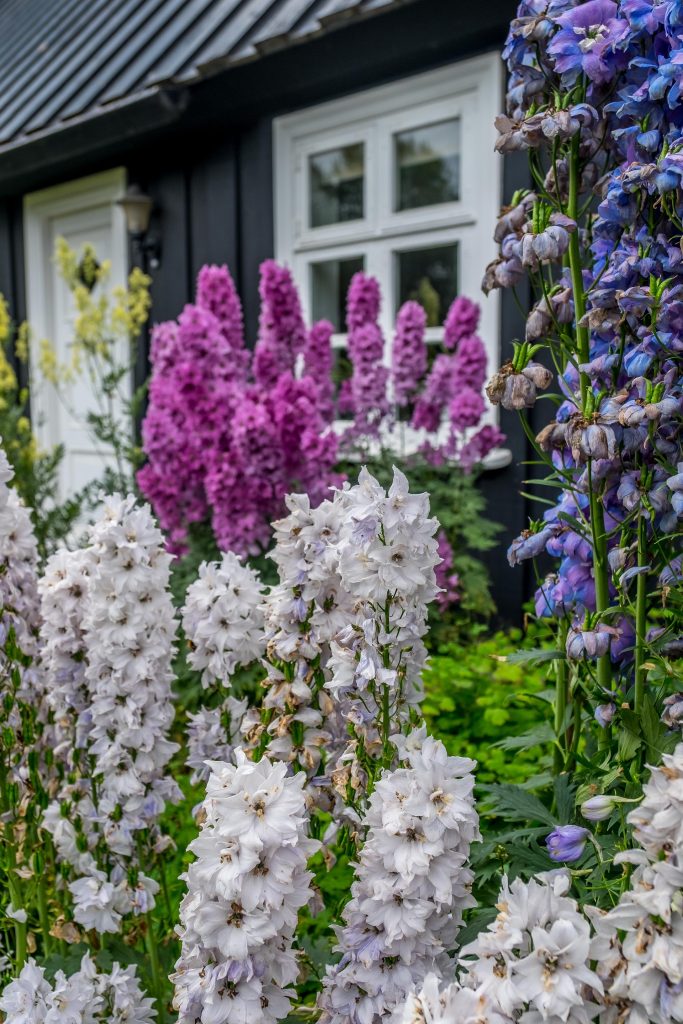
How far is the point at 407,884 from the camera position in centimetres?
111

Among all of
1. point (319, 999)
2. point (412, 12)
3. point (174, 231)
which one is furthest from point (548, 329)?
point (174, 231)

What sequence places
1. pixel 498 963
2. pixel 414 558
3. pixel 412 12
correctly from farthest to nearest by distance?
pixel 412 12
pixel 414 558
pixel 498 963

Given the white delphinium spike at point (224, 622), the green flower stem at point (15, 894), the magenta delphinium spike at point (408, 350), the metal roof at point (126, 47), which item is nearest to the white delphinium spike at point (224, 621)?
the white delphinium spike at point (224, 622)

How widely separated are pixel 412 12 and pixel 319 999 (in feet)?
13.7

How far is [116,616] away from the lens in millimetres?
1564

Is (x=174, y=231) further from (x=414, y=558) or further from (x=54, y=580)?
(x=414, y=558)

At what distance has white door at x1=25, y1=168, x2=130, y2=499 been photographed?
675cm

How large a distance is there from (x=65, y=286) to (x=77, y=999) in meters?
6.74

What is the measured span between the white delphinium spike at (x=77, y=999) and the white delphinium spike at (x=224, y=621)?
1.55 ft

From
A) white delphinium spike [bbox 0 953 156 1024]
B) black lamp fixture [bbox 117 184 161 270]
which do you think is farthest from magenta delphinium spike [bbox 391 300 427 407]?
white delphinium spike [bbox 0 953 156 1024]

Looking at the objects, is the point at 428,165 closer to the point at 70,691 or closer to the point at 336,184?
the point at 336,184

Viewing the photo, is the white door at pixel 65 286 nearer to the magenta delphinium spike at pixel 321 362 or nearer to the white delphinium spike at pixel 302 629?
the magenta delphinium spike at pixel 321 362

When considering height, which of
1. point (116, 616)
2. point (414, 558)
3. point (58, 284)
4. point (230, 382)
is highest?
point (58, 284)

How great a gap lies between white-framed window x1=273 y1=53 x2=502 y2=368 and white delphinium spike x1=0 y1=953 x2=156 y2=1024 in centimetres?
346
